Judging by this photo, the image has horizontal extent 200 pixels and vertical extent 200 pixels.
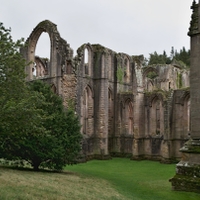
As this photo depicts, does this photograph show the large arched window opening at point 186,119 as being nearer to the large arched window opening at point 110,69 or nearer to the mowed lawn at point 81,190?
the mowed lawn at point 81,190

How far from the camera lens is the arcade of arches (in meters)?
26.2

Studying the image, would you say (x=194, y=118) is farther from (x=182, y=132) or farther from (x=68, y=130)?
(x=182, y=132)

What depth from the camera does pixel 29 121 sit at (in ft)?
49.0

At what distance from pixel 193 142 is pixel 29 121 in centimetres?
703

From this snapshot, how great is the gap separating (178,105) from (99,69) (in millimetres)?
7493

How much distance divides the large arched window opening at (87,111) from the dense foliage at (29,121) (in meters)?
9.68

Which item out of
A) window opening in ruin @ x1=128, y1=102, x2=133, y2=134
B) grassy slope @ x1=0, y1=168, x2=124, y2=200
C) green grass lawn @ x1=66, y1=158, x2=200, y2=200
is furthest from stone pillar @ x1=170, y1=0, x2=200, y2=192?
window opening in ruin @ x1=128, y1=102, x2=133, y2=134

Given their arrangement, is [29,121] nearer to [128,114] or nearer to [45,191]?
[45,191]

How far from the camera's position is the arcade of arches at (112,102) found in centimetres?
2617

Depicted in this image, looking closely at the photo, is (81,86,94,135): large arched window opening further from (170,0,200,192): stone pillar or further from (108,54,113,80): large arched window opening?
(170,0,200,192): stone pillar

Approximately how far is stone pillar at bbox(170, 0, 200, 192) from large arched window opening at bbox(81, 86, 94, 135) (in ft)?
51.9

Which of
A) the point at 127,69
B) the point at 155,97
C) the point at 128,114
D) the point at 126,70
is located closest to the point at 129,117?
the point at 128,114

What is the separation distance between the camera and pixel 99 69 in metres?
29.2

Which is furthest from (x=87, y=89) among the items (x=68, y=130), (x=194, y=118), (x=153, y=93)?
(x=194, y=118)
